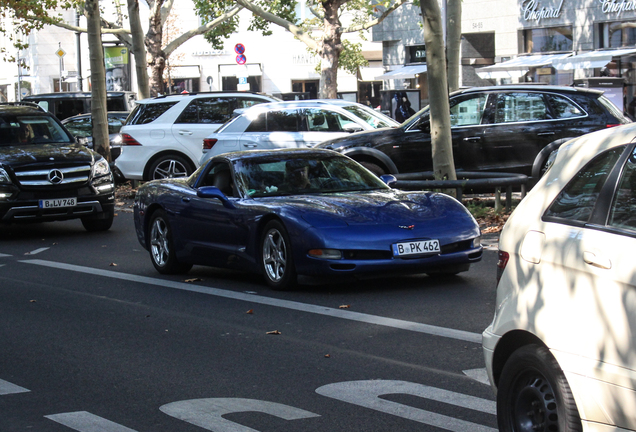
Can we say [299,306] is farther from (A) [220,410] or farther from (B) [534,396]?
(B) [534,396]

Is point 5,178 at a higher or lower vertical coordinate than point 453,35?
lower

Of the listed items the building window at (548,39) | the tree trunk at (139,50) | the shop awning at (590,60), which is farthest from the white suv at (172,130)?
the building window at (548,39)

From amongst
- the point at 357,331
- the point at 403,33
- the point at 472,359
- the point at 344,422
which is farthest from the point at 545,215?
the point at 403,33

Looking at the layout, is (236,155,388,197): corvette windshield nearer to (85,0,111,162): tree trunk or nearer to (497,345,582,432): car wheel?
(497,345,582,432): car wheel

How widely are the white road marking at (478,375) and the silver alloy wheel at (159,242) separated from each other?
542 centimetres

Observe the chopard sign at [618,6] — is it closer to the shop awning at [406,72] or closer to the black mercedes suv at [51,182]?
the shop awning at [406,72]

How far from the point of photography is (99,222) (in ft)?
49.1

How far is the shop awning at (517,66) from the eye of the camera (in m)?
32.8

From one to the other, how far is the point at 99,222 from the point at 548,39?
24873 mm

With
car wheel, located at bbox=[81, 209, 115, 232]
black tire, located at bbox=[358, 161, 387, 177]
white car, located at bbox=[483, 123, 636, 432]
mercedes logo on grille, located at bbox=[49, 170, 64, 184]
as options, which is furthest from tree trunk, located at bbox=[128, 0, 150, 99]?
white car, located at bbox=[483, 123, 636, 432]

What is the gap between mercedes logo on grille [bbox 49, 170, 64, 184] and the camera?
14.0m

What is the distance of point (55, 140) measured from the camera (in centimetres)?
1545

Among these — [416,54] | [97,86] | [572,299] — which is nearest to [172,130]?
[97,86]

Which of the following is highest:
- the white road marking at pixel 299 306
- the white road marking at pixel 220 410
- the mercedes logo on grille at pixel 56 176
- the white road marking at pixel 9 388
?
the mercedes logo on grille at pixel 56 176
